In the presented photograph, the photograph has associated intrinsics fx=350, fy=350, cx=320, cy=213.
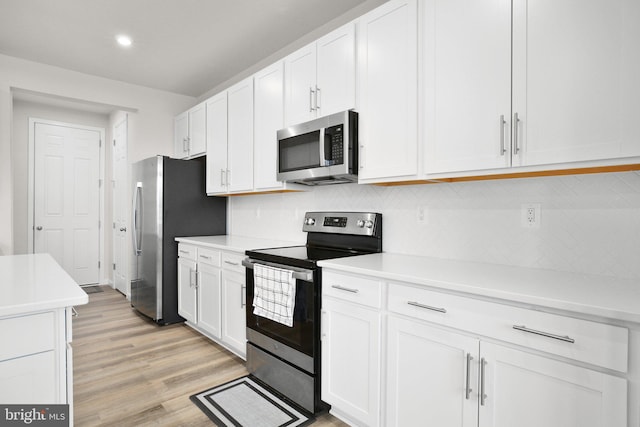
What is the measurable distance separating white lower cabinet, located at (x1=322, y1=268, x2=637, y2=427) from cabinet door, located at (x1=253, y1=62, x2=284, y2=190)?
49.7 inches

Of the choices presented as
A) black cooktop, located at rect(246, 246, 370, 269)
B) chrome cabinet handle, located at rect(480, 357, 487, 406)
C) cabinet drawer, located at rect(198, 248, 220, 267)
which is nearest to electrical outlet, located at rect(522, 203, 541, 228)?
chrome cabinet handle, located at rect(480, 357, 487, 406)

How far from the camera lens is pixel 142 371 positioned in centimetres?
261

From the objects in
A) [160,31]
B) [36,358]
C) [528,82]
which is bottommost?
[36,358]

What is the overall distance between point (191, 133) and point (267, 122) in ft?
5.24

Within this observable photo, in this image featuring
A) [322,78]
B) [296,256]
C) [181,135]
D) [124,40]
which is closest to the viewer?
[296,256]

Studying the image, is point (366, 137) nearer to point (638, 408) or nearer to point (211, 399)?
point (638, 408)

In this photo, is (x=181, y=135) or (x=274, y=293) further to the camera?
(x=181, y=135)

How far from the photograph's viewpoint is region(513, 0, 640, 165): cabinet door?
4.15 ft

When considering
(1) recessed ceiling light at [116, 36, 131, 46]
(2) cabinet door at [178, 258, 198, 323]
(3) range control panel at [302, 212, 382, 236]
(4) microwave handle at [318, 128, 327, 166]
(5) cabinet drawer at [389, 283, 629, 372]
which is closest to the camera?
(5) cabinet drawer at [389, 283, 629, 372]

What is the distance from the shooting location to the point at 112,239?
18.0ft

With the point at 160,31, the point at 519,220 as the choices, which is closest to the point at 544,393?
the point at 519,220

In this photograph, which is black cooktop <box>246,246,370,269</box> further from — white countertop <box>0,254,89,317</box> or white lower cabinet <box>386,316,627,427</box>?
white countertop <box>0,254,89,317</box>

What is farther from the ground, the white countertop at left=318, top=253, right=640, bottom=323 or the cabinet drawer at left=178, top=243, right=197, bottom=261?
the white countertop at left=318, top=253, right=640, bottom=323

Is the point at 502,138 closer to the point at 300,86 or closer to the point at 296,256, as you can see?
the point at 296,256
